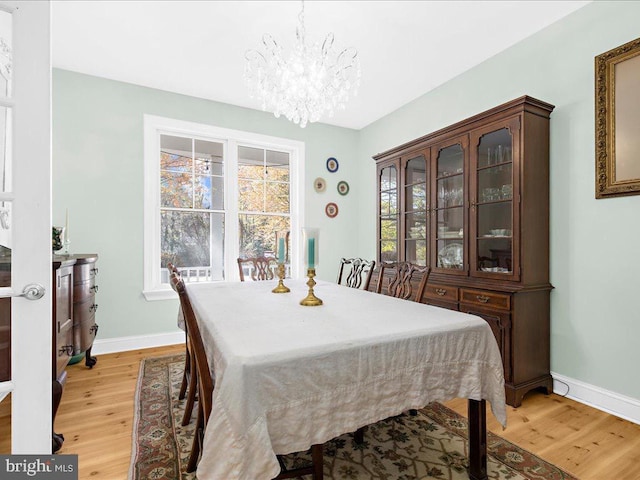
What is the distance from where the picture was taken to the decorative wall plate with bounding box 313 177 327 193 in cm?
441

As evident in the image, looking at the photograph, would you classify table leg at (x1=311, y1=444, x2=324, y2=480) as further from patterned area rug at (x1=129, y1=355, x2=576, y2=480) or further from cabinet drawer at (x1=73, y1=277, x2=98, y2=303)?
cabinet drawer at (x1=73, y1=277, x2=98, y2=303)

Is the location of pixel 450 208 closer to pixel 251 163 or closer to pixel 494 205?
pixel 494 205

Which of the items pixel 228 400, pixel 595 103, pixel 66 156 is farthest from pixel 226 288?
pixel 595 103

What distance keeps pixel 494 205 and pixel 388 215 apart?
1249mm

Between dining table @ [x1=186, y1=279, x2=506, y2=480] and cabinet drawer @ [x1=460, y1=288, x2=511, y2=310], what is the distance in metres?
Answer: 0.99

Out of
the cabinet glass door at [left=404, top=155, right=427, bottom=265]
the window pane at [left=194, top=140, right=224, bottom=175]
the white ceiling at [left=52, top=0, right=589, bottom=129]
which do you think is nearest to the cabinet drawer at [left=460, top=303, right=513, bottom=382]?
the cabinet glass door at [left=404, top=155, right=427, bottom=265]

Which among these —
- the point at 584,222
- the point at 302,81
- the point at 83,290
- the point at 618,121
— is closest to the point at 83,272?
the point at 83,290

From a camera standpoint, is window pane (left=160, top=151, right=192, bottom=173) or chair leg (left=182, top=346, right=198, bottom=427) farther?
window pane (left=160, top=151, right=192, bottom=173)

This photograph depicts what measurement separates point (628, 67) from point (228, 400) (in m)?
2.90

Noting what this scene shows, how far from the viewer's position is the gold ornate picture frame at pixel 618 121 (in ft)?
6.70

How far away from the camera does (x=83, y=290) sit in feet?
8.20

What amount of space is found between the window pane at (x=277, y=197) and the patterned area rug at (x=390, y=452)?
2.58 metres

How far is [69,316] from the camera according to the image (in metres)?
2.26

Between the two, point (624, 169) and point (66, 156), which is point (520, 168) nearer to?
point (624, 169)
